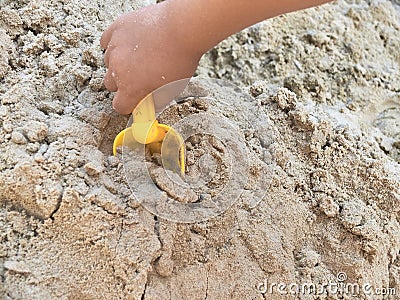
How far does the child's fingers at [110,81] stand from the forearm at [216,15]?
158 mm

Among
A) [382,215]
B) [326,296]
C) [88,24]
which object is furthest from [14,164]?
[382,215]

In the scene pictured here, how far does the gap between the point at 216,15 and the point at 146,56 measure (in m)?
0.14

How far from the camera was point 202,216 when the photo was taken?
100 cm

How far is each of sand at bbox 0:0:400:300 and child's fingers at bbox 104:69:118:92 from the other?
0.05 meters

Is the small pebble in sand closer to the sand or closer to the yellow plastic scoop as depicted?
the sand

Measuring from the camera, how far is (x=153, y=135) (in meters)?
1.03

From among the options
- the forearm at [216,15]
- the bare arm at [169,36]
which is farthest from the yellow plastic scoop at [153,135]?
the forearm at [216,15]

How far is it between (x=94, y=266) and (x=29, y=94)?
353 millimetres

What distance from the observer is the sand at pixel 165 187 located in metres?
0.93

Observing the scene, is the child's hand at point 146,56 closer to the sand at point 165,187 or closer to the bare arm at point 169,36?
the bare arm at point 169,36

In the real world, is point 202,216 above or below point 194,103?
below

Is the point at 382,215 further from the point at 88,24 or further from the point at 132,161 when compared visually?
the point at 88,24

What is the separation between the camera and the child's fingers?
Answer: 1.01 meters

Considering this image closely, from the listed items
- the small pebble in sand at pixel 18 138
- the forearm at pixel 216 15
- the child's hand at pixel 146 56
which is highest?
the forearm at pixel 216 15
